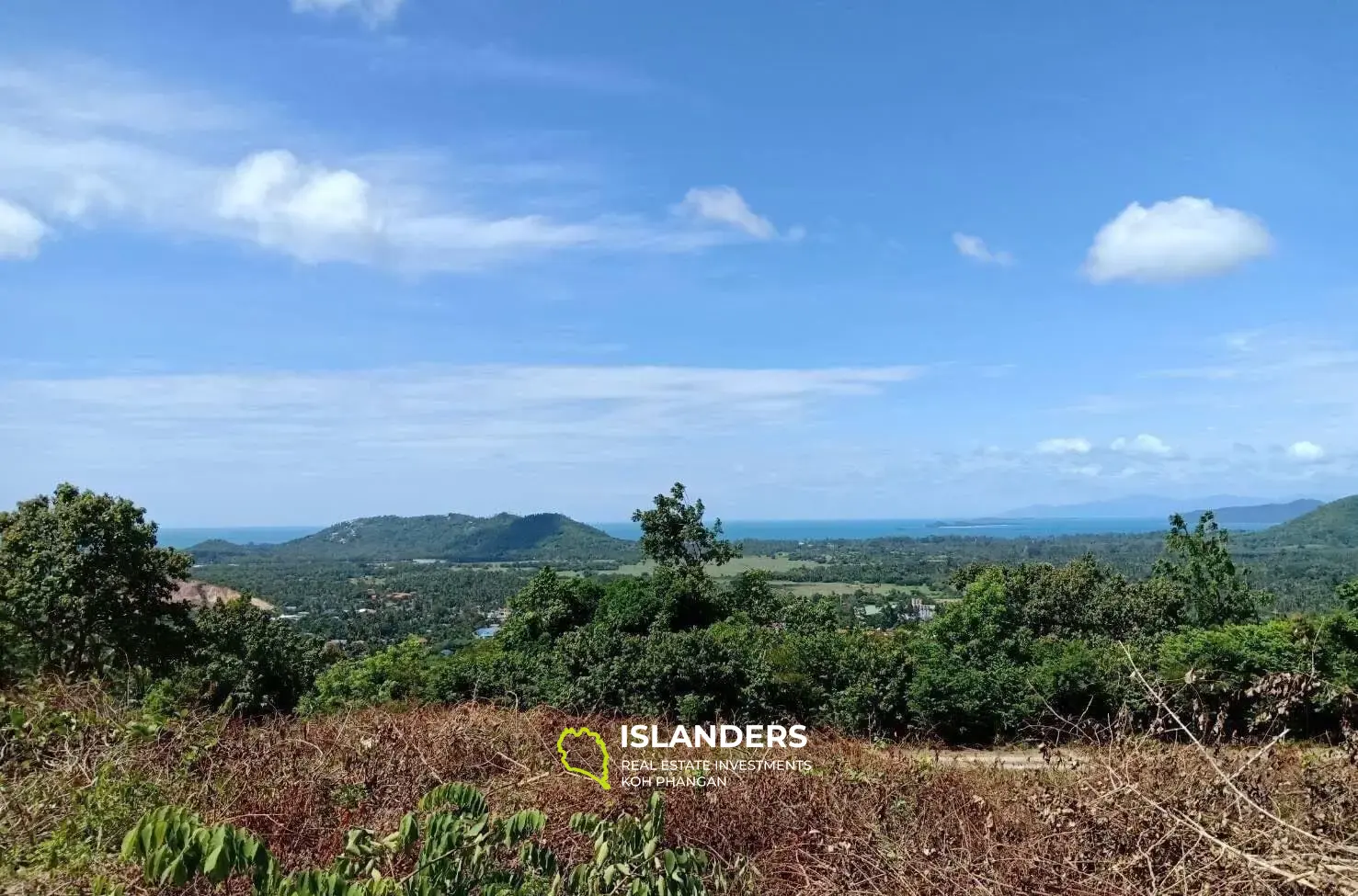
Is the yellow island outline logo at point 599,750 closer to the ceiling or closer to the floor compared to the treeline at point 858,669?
closer to the ceiling

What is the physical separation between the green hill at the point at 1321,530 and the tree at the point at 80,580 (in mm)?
119512

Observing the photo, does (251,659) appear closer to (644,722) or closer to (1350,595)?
(644,722)

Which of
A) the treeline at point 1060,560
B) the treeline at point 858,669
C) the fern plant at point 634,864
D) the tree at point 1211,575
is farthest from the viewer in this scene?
the treeline at point 1060,560

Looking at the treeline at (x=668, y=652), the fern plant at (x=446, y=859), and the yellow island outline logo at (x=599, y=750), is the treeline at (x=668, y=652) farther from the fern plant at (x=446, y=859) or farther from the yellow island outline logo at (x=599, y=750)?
the fern plant at (x=446, y=859)

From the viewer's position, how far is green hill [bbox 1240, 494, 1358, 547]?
104 meters

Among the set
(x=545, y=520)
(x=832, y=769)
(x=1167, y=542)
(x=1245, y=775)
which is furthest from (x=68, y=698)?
(x=545, y=520)

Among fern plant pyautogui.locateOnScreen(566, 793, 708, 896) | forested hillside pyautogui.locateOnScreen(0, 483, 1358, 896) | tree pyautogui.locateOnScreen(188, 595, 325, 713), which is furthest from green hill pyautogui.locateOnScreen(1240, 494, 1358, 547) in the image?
fern plant pyautogui.locateOnScreen(566, 793, 708, 896)

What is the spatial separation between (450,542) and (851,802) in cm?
12223

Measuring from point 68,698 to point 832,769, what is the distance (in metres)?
5.17

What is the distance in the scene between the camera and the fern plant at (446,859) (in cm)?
207

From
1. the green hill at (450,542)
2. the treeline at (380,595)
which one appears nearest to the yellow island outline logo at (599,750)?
the treeline at (380,595)

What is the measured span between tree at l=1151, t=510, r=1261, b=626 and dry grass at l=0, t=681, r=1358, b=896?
48.9 feet

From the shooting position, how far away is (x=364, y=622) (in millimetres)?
42062

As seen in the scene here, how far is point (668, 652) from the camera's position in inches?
365
